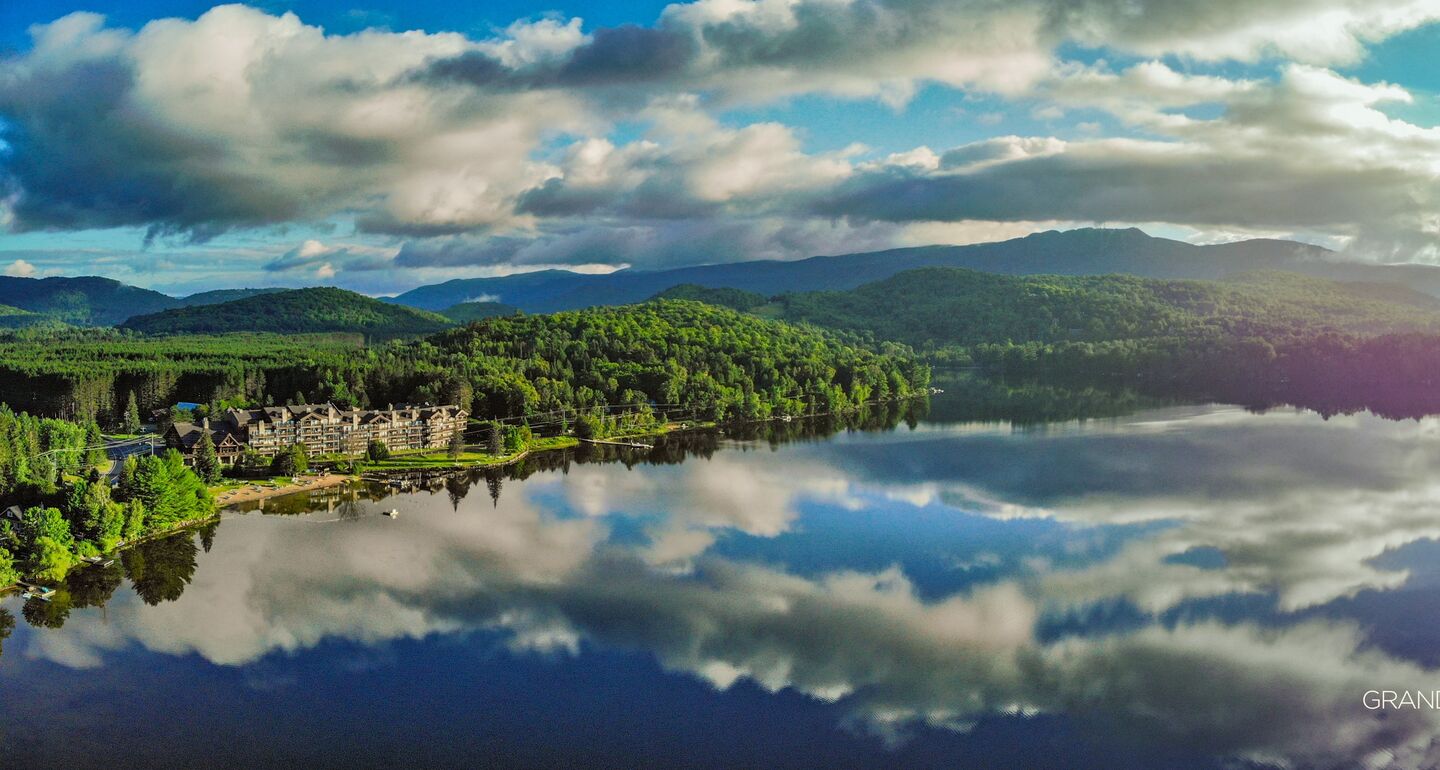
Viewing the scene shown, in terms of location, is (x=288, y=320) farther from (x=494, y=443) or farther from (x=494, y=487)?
(x=494, y=487)

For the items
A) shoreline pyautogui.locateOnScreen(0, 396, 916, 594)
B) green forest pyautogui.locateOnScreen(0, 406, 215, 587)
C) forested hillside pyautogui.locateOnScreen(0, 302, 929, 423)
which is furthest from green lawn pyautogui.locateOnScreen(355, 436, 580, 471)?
green forest pyautogui.locateOnScreen(0, 406, 215, 587)

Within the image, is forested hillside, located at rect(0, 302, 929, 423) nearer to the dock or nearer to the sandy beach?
the dock

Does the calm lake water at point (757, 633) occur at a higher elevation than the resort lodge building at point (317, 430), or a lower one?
lower

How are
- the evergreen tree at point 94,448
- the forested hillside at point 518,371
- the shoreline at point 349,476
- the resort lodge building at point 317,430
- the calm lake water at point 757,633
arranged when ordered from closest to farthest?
the calm lake water at point 757,633 → the shoreline at point 349,476 → the evergreen tree at point 94,448 → the resort lodge building at point 317,430 → the forested hillside at point 518,371

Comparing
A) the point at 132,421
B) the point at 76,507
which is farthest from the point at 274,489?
the point at 132,421

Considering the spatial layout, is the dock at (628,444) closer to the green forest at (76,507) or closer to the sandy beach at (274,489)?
the sandy beach at (274,489)

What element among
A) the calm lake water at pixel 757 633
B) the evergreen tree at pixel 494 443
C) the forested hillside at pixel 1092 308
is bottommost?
the calm lake water at pixel 757 633

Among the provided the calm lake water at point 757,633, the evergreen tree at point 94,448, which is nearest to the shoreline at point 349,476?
the calm lake water at point 757,633
